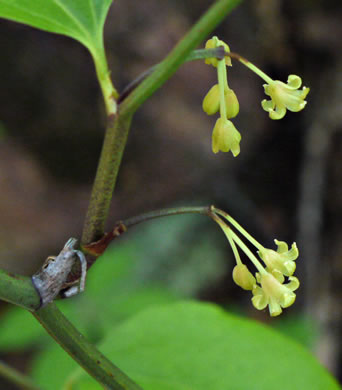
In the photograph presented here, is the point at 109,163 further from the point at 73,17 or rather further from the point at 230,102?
the point at 73,17

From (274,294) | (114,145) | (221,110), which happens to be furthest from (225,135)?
(274,294)

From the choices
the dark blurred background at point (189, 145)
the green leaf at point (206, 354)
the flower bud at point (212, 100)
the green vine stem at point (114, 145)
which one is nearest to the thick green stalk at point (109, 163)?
the green vine stem at point (114, 145)

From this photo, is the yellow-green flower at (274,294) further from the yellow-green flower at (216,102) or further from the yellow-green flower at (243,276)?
the yellow-green flower at (216,102)

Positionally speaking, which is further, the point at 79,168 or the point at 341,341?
the point at 79,168

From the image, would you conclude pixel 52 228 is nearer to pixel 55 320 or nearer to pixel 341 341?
pixel 341 341

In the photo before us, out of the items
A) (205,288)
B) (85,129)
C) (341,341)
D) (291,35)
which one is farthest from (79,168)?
(341,341)

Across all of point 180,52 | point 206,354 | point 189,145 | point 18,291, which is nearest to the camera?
point 180,52

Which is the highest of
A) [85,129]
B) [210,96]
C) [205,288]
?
[210,96]
